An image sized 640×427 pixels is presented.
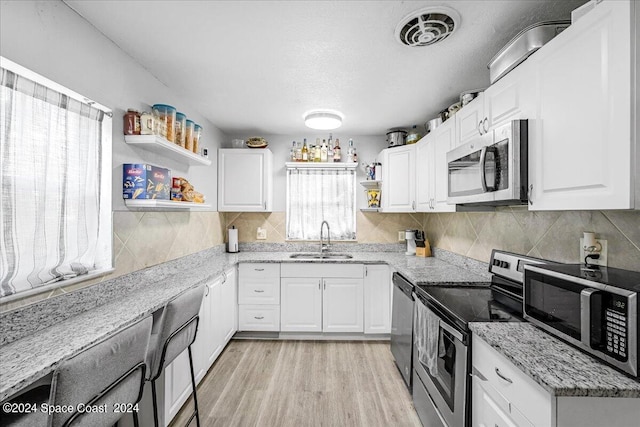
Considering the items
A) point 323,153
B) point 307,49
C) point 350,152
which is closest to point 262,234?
point 323,153

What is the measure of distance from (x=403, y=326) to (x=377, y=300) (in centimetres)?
76

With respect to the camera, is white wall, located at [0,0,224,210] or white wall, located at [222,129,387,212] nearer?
white wall, located at [0,0,224,210]

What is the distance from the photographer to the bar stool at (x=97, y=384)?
2.86 feet

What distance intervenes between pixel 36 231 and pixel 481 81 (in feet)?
9.31

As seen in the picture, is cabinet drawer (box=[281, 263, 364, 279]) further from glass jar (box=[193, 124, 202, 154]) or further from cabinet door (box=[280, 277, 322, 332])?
glass jar (box=[193, 124, 202, 154])

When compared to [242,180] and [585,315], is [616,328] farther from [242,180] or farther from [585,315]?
[242,180]

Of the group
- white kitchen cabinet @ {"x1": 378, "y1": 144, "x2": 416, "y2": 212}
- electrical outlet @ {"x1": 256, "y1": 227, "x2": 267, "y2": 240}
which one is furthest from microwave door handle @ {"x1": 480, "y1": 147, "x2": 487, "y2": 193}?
electrical outlet @ {"x1": 256, "y1": 227, "x2": 267, "y2": 240}

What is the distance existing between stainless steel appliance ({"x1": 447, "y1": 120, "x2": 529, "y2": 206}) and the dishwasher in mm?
906

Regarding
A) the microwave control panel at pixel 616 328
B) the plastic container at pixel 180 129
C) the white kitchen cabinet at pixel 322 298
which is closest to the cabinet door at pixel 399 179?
the white kitchen cabinet at pixel 322 298

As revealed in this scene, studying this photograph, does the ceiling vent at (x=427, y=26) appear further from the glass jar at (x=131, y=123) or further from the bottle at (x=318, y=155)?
the bottle at (x=318, y=155)

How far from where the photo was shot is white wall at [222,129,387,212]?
381 centimetres

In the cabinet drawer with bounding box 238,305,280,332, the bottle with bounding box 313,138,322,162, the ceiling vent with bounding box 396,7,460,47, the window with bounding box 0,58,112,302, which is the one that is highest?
the ceiling vent with bounding box 396,7,460,47

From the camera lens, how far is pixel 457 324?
57.1 inches

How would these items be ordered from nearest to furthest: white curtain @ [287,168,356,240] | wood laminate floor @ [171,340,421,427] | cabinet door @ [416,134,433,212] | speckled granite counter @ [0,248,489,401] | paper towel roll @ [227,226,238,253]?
speckled granite counter @ [0,248,489,401] → wood laminate floor @ [171,340,421,427] → cabinet door @ [416,134,433,212] → paper towel roll @ [227,226,238,253] → white curtain @ [287,168,356,240]
